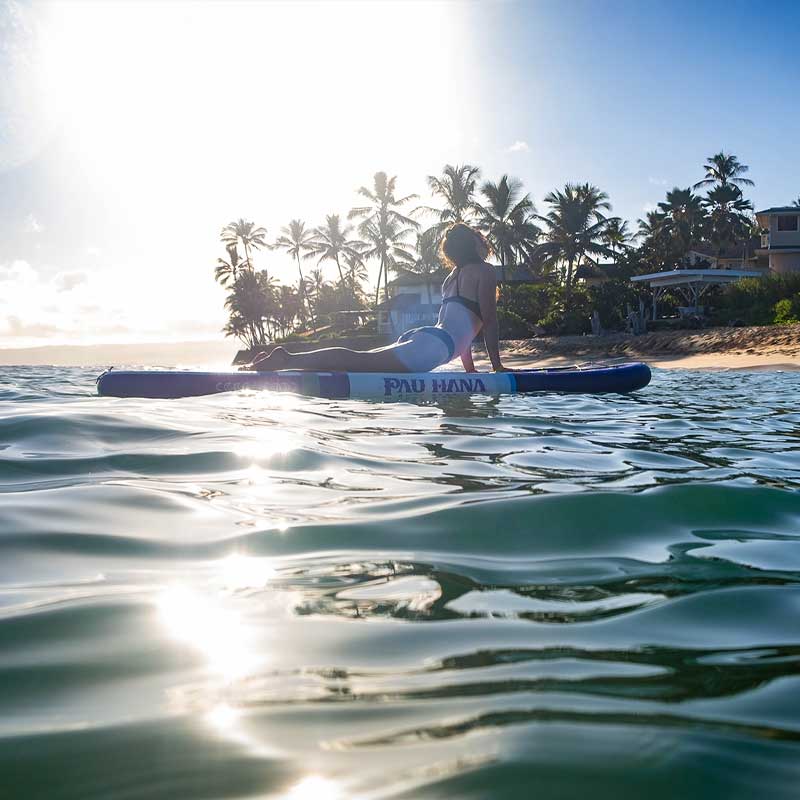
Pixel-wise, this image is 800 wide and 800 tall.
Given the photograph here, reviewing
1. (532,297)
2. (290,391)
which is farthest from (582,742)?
(532,297)

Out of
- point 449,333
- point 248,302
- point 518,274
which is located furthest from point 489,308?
point 248,302

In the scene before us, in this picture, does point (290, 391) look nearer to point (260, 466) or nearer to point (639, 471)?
point (260, 466)

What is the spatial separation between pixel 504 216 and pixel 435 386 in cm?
3799

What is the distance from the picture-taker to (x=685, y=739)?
81cm

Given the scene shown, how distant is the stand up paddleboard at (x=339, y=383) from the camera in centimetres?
543

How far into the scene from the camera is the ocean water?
744mm

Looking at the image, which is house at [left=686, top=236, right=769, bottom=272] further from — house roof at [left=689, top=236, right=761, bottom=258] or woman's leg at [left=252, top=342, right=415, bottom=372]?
woman's leg at [left=252, top=342, right=415, bottom=372]

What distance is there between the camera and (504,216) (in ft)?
137

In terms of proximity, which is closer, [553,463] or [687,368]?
[553,463]

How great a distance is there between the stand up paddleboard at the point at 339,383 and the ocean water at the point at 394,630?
282 centimetres

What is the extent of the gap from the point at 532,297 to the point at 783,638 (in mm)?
33820

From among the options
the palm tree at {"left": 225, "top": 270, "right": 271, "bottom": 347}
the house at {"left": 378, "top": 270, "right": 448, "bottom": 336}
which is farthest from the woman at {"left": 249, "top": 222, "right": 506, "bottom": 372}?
the palm tree at {"left": 225, "top": 270, "right": 271, "bottom": 347}

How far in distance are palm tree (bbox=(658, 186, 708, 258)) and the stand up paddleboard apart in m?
37.0

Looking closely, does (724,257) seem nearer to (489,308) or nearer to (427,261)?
(427,261)
